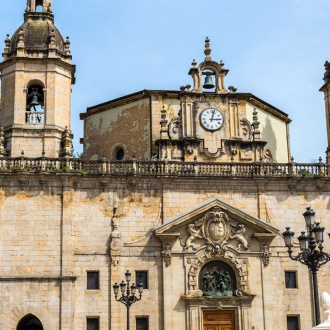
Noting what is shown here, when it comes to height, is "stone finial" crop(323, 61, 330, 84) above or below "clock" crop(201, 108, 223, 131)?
above

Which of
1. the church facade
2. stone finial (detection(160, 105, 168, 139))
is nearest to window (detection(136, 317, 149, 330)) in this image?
the church facade

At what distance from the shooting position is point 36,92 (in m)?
33.2

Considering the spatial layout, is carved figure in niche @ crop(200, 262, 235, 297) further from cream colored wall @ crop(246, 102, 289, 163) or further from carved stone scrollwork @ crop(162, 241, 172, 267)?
cream colored wall @ crop(246, 102, 289, 163)

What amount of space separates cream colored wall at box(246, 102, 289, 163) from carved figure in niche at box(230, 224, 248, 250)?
752cm

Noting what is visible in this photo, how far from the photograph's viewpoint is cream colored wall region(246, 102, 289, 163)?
38344mm

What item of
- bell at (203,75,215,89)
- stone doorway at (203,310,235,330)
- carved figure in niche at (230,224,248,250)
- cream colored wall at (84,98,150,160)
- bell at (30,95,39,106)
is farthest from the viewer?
cream colored wall at (84,98,150,160)

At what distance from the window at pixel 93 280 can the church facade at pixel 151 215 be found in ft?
0.21

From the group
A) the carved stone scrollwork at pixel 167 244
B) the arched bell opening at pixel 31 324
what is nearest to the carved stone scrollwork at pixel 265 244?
the carved stone scrollwork at pixel 167 244

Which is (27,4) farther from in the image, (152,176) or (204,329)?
(204,329)

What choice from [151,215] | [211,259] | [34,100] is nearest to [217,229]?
[211,259]

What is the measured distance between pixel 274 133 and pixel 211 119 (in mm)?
7212

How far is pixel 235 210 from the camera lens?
31.7 metres

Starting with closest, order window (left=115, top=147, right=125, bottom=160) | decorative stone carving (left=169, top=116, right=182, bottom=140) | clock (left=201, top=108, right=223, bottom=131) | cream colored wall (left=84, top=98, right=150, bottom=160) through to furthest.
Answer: decorative stone carving (left=169, top=116, right=182, bottom=140)
clock (left=201, top=108, right=223, bottom=131)
cream colored wall (left=84, top=98, right=150, bottom=160)
window (left=115, top=147, right=125, bottom=160)

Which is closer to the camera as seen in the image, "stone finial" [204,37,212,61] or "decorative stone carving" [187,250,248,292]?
"decorative stone carving" [187,250,248,292]
